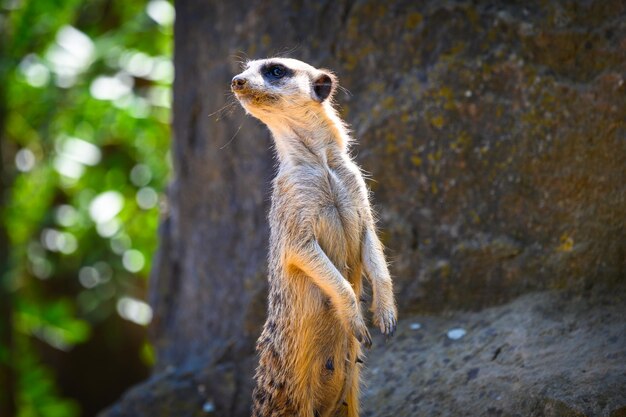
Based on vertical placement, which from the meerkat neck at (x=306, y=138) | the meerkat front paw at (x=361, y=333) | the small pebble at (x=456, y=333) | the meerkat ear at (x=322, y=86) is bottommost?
the small pebble at (x=456, y=333)

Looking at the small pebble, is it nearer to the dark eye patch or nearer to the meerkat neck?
the meerkat neck

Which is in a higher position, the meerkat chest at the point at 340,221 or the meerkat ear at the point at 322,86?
the meerkat ear at the point at 322,86

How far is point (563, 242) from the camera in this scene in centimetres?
486

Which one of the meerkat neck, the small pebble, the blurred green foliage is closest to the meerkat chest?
the meerkat neck

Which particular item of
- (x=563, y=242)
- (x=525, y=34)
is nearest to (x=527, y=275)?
(x=563, y=242)

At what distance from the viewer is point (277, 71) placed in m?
4.30

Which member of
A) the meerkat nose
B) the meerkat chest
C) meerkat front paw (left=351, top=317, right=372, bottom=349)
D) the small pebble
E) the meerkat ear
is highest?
the meerkat nose

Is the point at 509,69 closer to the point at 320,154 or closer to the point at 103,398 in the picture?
the point at 320,154

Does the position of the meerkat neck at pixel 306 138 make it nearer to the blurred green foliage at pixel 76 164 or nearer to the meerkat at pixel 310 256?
the meerkat at pixel 310 256

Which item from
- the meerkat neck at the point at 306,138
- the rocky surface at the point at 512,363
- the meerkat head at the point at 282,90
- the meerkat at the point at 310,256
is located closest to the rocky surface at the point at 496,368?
the rocky surface at the point at 512,363

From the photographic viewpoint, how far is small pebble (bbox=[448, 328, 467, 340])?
4.95 metres

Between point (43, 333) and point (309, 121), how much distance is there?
6122 mm

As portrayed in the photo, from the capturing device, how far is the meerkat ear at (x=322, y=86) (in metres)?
4.38

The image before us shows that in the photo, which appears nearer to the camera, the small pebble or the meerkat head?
the meerkat head
